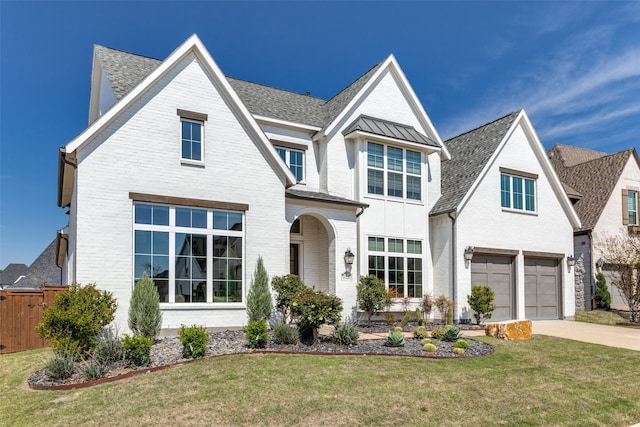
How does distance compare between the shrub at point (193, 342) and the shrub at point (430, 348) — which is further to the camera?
the shrub at point (430, 348)

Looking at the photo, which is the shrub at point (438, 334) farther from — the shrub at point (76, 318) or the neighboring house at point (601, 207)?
the neighboring house at point (601, 207)

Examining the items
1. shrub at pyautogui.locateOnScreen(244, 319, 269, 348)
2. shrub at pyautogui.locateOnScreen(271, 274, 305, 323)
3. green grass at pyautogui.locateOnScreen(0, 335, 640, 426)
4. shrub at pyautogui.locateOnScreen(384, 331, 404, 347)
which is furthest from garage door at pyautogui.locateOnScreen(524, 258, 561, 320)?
shrub at pyautogui.locateOnScreen(244, 319, 269, 348)

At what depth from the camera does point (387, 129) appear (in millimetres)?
17984

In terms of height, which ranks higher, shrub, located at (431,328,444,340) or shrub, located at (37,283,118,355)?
shrub, located at (37,283,118,355)

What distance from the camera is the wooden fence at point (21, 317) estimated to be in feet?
38.9

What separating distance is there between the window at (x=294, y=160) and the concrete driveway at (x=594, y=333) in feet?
32.0

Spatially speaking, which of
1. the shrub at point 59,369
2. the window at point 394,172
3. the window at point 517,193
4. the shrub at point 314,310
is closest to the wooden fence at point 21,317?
the shrub at point 59,369

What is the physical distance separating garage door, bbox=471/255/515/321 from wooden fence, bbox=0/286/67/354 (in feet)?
48.1

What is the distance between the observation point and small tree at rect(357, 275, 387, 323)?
15656 mm

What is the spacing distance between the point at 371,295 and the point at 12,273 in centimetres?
4620

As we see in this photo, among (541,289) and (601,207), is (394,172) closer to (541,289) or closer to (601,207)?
(541,289)

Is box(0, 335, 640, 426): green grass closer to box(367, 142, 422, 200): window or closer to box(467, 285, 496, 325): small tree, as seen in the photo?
box(467, 285, 496, 325): small tree

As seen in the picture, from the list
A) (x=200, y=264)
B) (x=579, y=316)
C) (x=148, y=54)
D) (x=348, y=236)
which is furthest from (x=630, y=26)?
(x=148, y=54)

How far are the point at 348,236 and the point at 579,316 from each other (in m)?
12.5
